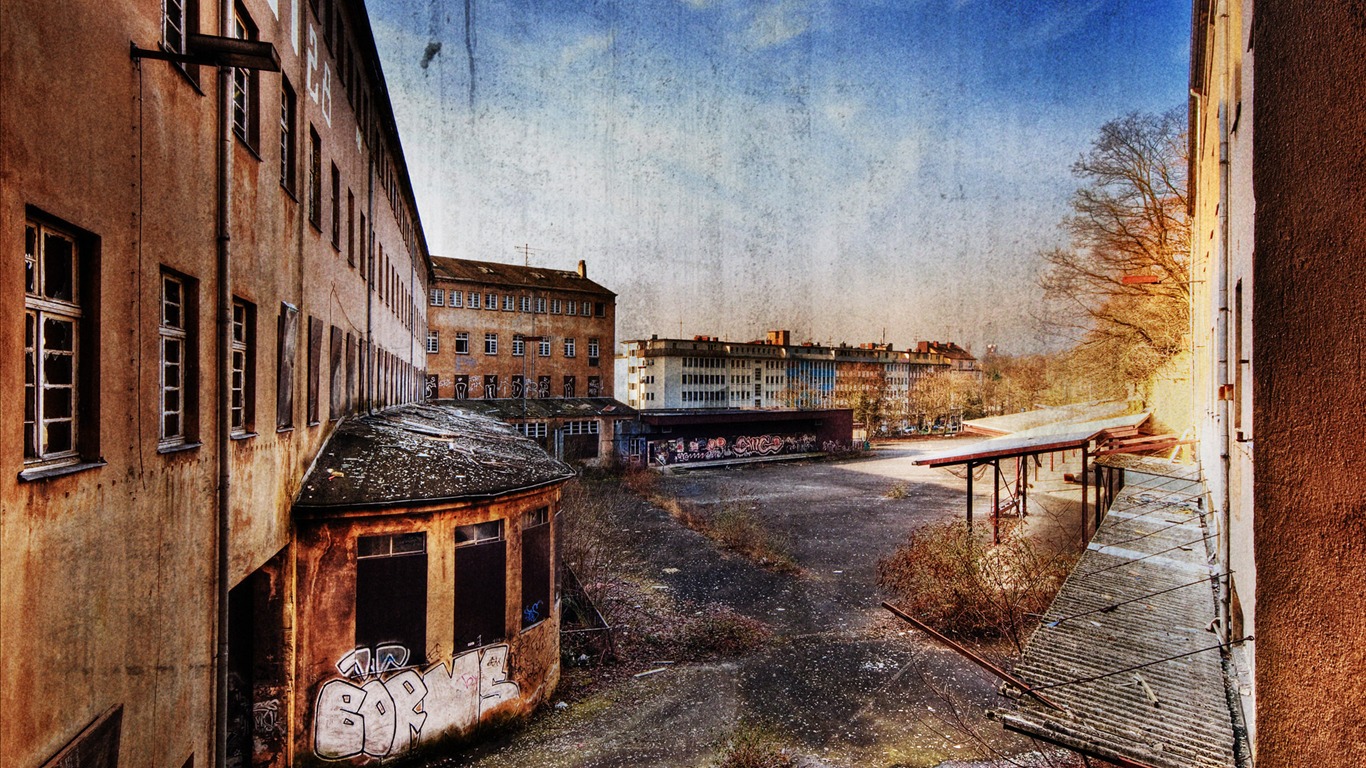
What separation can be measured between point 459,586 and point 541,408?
27529 millimetres

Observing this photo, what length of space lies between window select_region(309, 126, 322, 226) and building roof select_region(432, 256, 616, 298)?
29024 millimetres

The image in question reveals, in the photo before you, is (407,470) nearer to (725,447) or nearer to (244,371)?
(244,371)

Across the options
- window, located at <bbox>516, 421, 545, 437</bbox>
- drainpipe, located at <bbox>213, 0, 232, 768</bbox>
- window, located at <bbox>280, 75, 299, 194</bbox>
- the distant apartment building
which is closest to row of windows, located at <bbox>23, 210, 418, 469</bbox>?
drainpipe, located at <bbox>213, 0, 232, 768</bbox>

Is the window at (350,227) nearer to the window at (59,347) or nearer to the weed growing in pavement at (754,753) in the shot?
Answer: the window at (59,347)

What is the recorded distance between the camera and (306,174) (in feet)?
28.2

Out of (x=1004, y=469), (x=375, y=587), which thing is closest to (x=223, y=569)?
(x=375, y=587)

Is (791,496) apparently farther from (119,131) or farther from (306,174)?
(119,131)

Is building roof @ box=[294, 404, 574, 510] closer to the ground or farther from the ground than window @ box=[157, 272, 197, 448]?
closer to the ground

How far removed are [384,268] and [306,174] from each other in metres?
8.96

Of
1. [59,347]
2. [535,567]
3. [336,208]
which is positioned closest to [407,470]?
[535,567]

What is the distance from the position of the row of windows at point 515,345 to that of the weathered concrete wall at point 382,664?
29842mm

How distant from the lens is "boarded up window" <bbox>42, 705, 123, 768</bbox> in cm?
339

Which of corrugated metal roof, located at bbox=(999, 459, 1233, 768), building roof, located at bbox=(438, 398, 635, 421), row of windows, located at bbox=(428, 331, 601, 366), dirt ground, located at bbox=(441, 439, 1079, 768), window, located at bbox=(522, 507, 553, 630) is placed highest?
row of windows, located at bbox=(428, 331, 601, 366)

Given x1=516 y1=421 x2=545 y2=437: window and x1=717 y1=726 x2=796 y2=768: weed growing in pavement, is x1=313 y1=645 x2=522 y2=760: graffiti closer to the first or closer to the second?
x1=717 y1=726 x2=796 y2=768: weed growing in pavement
